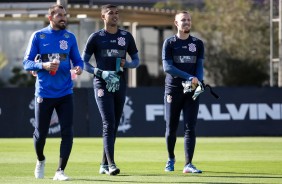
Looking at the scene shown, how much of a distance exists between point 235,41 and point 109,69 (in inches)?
1334

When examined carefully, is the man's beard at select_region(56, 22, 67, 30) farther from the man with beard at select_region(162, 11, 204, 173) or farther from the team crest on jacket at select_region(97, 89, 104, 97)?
the man with beard at select_region(162, 11, 204, 173)

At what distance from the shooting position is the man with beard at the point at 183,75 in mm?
14391

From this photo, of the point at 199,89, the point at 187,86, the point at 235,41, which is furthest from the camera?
the point at 235,41

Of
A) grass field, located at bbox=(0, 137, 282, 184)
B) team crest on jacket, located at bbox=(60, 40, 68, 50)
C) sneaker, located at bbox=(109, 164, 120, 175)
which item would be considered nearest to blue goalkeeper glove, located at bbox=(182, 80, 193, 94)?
grass field, located at bbox=(0, 137, 282, 184)

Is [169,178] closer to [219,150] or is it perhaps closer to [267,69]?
[219,150]

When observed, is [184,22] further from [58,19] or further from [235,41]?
[235,41]

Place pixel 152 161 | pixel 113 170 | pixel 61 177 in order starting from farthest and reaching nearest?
pixel 152 161, pixel 113 170, pixel 61 177

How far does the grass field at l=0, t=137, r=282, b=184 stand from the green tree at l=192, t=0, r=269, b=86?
69.5 feet

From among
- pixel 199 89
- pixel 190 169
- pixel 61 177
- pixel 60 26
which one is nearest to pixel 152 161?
pixel 190 169

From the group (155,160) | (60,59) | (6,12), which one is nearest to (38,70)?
(60,59)

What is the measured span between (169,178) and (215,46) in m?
35.5

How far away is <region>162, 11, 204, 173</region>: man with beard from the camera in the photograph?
1439 centimetres

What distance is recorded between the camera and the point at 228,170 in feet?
49.3

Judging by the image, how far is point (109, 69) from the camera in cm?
1400
